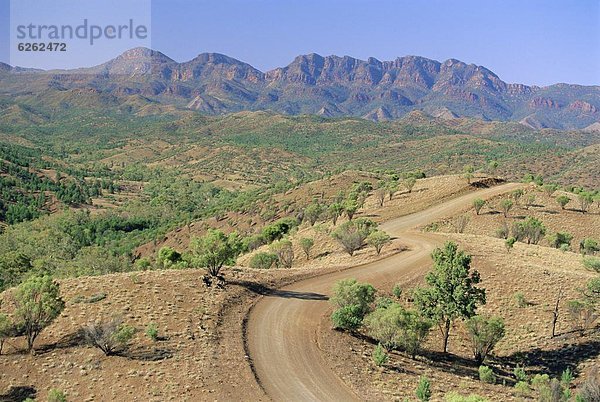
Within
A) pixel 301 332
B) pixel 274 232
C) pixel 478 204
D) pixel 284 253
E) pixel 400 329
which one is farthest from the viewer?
pixel 274 232

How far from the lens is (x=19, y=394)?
19.5 m

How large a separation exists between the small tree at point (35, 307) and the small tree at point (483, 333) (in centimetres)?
2138

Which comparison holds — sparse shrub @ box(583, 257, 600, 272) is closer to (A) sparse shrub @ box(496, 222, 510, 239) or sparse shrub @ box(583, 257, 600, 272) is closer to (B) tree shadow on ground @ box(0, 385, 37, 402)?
(A) sparse shrub @ box(496, 222, 510, 239)

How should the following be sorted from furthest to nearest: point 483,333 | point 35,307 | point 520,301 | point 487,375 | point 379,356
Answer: point 520,301 < point 483,333 < point 379,356 < point 487,375 < point 35,307

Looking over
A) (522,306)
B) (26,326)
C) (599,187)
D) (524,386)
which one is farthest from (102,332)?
(599,187)

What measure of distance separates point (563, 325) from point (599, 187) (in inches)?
5009

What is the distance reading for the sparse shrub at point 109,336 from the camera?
22188mm

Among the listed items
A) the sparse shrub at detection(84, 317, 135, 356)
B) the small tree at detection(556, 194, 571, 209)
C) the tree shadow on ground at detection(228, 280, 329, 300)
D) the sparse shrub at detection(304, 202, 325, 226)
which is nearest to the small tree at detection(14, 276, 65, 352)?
the sparse shrub at detection(84, 317, 135, 356)

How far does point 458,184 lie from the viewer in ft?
246

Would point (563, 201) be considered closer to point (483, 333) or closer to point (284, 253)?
point (284, 253)

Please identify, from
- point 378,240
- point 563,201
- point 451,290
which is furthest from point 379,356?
point 563,201

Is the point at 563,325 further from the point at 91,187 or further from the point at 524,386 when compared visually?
the point at 91,187

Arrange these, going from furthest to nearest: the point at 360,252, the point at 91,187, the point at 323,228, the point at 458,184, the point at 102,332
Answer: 1. the point at 91,187
2. the point at 458,184
3. the point at 323,228
4. the point at 360,252
5. the point at 102,332

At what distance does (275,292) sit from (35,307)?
14348 mm
